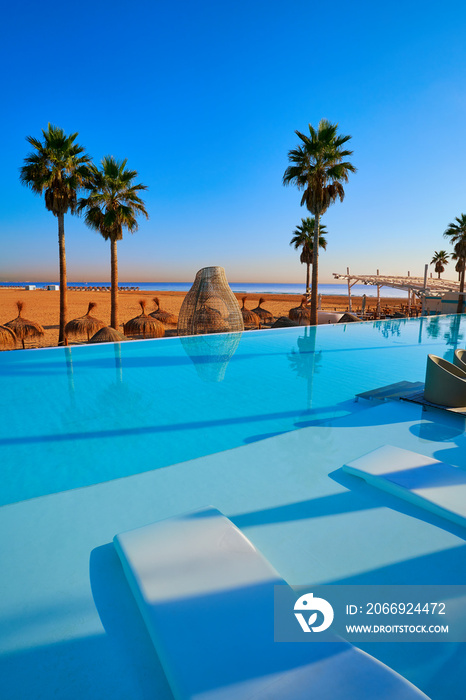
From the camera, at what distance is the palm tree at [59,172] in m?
12.4

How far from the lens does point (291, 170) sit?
48.5 ft

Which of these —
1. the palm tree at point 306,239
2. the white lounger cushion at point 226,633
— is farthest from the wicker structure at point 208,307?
the palm tree at point 306,239

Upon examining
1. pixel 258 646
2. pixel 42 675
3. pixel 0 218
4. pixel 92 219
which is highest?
pixel 0 218

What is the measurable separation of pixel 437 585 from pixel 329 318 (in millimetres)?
16798

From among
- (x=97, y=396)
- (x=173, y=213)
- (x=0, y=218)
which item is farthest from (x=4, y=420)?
(x=0, y=218)

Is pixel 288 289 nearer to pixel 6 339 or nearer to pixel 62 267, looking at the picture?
pixel 62 267

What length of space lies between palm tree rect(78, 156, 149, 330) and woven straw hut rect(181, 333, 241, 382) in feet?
17.4

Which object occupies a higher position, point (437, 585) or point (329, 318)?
point (329, 318)

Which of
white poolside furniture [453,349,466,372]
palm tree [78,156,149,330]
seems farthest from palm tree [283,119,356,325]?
white poolside furniture [453,349,466,372]

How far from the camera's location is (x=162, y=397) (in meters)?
5.84

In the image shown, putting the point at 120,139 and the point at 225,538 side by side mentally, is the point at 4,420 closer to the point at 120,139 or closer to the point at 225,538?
the point at 225,538

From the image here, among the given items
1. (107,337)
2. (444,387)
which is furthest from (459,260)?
(444,387)

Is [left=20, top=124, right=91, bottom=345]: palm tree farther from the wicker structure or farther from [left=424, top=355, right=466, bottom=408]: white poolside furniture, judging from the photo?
[left=424, top=355, right=466, bottom=408]: white poolside furniture

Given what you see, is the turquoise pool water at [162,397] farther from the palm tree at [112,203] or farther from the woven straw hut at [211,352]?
→ the palm tree at [112,203]
